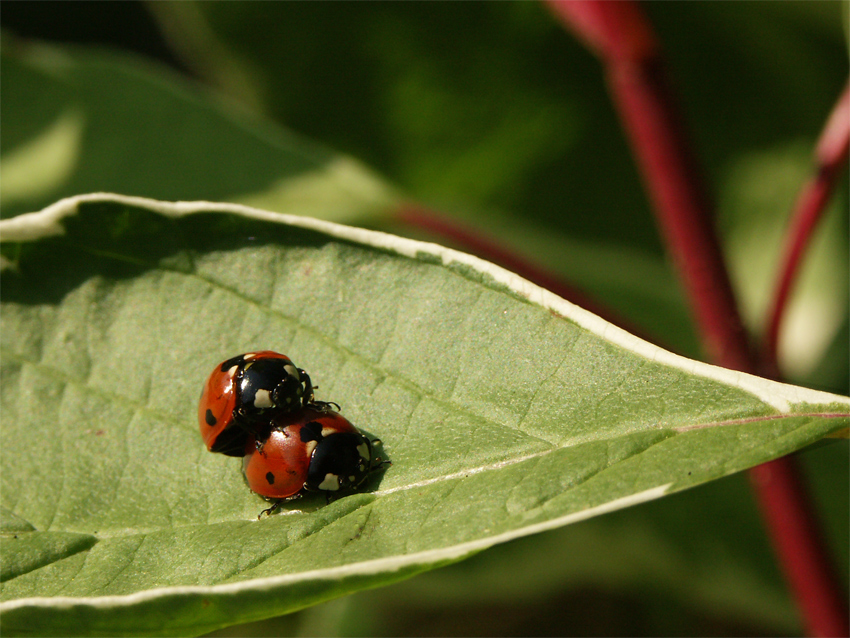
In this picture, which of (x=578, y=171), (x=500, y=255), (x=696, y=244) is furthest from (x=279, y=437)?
(x=578, y=171)

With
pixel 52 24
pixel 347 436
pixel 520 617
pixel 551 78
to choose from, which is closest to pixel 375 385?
pixel 347 436

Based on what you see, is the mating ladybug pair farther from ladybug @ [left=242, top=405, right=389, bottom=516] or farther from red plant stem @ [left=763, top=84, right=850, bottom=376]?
red plant stem @ [left=763, top=84, right=850, bottom=376]

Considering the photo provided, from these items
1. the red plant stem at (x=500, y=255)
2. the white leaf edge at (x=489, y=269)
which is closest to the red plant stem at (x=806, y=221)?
the red plant stem at (x=500, y=255)

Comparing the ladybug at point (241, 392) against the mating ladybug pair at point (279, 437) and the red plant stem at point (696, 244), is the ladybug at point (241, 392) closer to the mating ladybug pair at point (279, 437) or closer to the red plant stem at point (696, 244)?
the mating ladybug pair at point (279, 437)

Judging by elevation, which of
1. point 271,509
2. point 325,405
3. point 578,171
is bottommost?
point 271,509

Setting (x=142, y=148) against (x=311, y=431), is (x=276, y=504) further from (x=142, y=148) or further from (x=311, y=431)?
(x=142, y=148)

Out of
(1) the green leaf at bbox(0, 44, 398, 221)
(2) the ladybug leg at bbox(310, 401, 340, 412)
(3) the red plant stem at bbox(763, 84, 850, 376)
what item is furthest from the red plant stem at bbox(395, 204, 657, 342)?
(2) the ladybug leg at bbox(310, 401, 340, 412)
